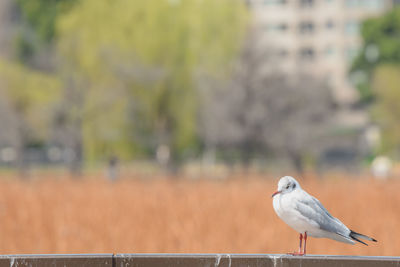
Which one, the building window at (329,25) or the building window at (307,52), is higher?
the building window at (329,25)

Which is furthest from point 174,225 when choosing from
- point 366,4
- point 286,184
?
point 366,4

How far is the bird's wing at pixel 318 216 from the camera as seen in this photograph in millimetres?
2580

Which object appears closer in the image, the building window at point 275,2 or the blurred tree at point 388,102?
the blurred tree at point 388,102

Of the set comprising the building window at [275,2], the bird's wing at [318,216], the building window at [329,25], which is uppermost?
the building window at [275,2]

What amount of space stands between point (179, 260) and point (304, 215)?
572 mm

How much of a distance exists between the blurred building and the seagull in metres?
68.6

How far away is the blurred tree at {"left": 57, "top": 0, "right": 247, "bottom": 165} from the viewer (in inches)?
1212

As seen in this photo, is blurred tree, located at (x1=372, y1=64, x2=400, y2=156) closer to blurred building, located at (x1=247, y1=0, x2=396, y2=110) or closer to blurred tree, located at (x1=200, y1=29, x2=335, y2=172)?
blurred tree, located at (x1=200, y1=29, x2=335, y2=172)

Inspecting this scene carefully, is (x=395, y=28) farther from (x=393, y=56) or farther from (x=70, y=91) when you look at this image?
(x=70, y=91)

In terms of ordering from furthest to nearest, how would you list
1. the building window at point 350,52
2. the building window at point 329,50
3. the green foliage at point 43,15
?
the building window at point 329,50
the building window at point 350,52
the green foliage at point 43,15

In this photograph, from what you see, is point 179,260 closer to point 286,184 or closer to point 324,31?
point 286,184

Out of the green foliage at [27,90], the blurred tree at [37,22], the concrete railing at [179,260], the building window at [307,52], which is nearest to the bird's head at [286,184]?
the concrete railing at [179,260]

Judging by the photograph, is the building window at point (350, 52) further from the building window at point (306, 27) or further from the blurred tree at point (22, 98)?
the blurred tree at point (22, 98)

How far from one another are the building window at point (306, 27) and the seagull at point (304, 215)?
7574 centimetres
